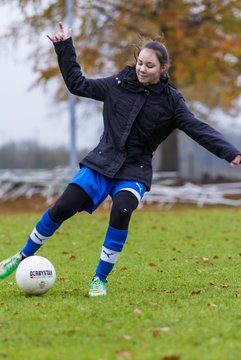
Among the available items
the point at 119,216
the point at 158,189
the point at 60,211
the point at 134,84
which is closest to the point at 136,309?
the point at 119,216

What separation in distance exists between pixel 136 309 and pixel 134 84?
2.09m

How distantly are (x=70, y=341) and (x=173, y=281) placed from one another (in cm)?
287

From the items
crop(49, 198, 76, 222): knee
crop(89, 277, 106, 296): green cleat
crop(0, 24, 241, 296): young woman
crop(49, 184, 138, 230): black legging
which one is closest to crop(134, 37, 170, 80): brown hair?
crop(0, 24, 241, 296): young woman

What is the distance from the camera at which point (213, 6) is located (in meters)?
22.2

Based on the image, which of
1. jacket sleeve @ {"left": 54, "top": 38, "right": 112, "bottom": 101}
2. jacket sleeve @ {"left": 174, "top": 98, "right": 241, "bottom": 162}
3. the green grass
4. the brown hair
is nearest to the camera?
the green grass

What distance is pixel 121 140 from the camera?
245 inches

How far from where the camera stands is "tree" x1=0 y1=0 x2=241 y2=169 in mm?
21922

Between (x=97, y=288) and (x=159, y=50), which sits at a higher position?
(x=159, y=50)

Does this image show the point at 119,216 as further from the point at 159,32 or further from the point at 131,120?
the point at 159,32

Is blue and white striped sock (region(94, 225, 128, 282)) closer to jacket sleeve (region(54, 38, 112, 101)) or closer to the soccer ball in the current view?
the soccer ball

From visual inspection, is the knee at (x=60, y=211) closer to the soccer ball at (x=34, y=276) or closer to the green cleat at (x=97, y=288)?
the soccer ball at (x=34, y=276)

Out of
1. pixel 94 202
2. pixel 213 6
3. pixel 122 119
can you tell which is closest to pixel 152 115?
pixel 122 119

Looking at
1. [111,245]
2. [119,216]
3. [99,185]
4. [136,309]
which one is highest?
[99,185]

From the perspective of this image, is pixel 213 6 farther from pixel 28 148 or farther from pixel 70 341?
pixel 70 341
